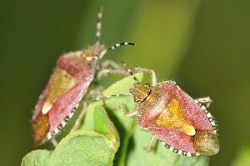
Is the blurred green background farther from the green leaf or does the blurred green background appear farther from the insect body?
the green leaf

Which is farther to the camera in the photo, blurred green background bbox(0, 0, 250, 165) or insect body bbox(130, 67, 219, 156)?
blurred green background bbox(0, 0, 250, 165)

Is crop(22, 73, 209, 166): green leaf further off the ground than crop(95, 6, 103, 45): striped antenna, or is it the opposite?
crop(95, 6, 103, 45): striped antenna

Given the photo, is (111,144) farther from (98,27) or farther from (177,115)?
(98,27)

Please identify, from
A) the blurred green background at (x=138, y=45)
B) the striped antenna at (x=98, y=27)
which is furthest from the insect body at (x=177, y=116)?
the striped antenna at (x=98, y=27)

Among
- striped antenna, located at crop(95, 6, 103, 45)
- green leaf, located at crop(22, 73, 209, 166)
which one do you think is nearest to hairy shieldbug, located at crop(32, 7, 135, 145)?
striped antenna, located at crop(95, 6, 103, 45)

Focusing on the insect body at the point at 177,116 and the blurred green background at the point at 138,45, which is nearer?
the insect body at the point at 177,116

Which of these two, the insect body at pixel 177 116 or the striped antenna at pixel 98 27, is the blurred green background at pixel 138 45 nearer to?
the striped antenna at pixel 98 27

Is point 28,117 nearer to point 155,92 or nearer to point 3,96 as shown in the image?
point 3,96
